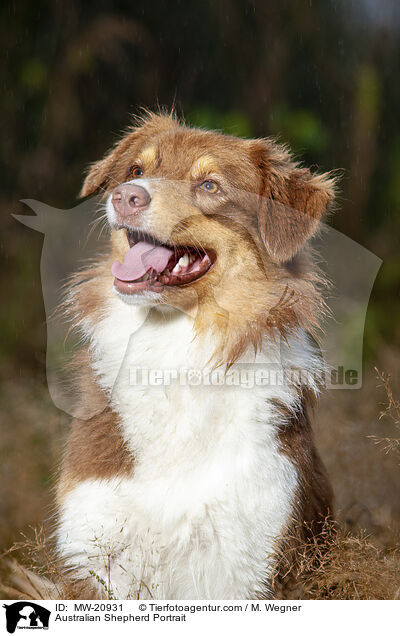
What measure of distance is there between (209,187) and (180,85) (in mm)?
1244

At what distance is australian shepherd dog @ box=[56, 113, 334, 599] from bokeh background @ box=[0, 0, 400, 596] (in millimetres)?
814

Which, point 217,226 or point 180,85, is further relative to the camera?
point 180,85

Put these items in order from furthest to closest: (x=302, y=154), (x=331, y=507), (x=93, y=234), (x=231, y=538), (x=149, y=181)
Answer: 1. (x=302, y=154)
2. (x=93, y=234)
3. (x=331, y=507)
4. (x=149, y=181)
5. (x=231, y=538)

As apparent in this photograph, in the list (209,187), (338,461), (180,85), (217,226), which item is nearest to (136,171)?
(209,187)

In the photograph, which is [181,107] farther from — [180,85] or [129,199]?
[129,199]

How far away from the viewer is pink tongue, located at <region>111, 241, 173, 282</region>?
2.78 m

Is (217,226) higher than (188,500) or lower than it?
higher

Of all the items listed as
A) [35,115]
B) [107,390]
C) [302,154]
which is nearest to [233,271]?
[107,390]

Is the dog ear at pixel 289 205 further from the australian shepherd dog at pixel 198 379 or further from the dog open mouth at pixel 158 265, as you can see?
the dog open mouth at pixel 158 265

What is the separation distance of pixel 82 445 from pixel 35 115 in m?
2.13

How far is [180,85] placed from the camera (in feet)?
12.6

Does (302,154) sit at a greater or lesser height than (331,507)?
greater

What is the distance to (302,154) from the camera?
12.4 ft

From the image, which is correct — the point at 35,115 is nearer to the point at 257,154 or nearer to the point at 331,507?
the point at 257,154
